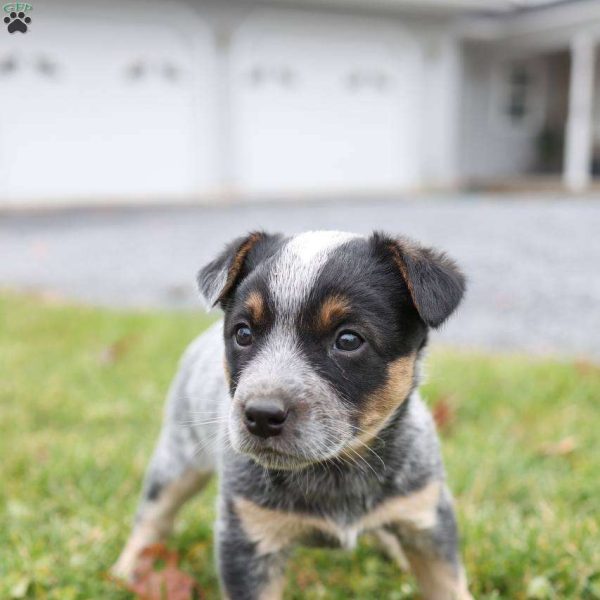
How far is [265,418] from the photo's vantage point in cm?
213

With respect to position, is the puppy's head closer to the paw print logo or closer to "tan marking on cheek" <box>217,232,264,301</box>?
"tan marking on cheek" <box>217,232,264,301</box>

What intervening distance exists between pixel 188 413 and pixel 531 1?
22.4 metres

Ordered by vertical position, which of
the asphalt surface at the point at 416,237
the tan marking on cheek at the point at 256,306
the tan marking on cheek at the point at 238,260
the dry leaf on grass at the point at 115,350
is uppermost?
the tan marking on cheek at the point at 238,260

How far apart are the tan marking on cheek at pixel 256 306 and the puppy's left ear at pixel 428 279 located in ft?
1.54

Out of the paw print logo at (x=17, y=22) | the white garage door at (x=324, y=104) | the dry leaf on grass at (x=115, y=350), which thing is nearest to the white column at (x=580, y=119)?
the white garage door at (x=324, y=104)

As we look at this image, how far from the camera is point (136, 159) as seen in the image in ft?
56.4

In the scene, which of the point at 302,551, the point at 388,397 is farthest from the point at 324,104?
the point at 388,397

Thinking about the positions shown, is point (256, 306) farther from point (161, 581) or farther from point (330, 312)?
point (161, 581)

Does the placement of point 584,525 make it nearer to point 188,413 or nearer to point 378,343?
point 378,343

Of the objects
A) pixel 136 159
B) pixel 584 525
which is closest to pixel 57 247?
pixel 136 159

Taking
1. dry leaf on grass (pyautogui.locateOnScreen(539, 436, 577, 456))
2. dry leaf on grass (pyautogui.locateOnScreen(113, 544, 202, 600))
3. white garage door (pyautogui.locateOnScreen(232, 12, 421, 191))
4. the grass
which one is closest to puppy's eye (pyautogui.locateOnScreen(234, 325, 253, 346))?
dry leaf on grass (pyautogui.locateOnScreen(113, 544, 202, 600))

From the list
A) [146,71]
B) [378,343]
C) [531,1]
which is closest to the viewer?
[378,343]

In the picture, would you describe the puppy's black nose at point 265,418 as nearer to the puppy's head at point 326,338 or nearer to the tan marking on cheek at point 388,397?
the puppy's head at point 326,338

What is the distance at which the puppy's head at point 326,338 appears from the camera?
2.20 meters
